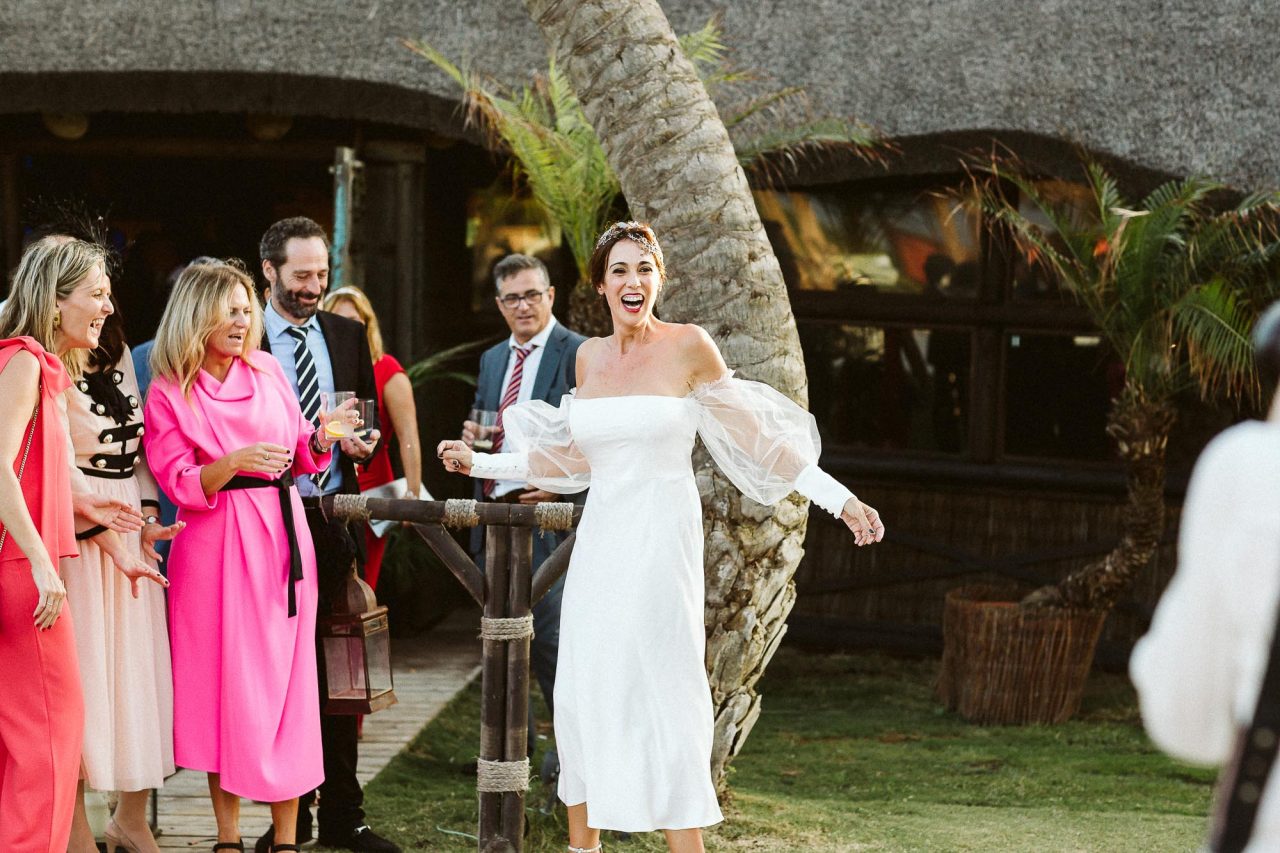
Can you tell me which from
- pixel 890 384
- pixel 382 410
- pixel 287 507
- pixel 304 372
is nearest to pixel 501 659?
pixel 287 507

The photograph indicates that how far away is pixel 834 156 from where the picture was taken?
783cm

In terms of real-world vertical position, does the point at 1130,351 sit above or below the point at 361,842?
above

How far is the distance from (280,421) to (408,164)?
4.42 m

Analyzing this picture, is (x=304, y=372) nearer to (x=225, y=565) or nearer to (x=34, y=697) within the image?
(x=225, y=565)

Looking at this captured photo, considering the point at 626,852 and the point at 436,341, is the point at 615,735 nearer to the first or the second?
the point at 626,852

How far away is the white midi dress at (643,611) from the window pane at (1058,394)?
479cm

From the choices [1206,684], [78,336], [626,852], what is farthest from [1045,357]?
[1206,684]

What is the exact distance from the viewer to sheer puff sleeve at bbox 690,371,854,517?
4145 millimetres

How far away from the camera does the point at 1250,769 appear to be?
6.00ft

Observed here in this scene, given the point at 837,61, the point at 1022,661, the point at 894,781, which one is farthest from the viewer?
the point at 837,61

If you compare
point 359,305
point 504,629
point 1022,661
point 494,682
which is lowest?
point 1022,661

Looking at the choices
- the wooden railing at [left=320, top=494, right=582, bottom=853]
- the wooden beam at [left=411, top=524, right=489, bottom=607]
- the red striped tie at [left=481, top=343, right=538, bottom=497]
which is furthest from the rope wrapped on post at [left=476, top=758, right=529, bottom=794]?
the red striped tie at [left=481, top=343, right=538, bottom=497]

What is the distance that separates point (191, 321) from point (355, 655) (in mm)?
1122

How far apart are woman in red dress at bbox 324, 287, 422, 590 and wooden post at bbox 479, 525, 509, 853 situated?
1.28 meters
